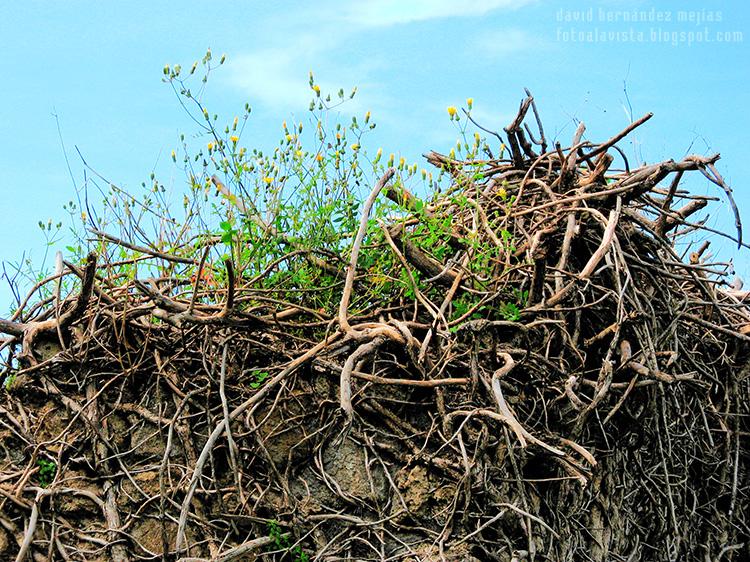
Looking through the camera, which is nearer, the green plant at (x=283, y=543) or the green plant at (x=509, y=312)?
the green plant at (x=283, y=543)

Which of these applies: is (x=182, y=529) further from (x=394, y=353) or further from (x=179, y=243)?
(x=179, y=243)

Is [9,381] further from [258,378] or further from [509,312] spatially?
[509,312]

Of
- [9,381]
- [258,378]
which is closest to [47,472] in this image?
[9,381]

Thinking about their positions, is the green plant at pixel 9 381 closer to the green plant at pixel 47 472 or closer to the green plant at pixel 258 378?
the green plant at pixel 47 472

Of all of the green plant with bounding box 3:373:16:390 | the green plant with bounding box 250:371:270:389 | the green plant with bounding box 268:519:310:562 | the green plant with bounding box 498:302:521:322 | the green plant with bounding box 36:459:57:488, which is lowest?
the green plant with bounding box 268:519:310:562

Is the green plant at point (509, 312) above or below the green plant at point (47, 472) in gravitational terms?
above

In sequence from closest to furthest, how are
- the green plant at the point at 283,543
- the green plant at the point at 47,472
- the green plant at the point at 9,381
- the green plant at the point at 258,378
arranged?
the green plant at the point at 283,543 → the green plant at the point at 258,378 → the green plant at the point at 47,472 → the green plant at the point at 9,381

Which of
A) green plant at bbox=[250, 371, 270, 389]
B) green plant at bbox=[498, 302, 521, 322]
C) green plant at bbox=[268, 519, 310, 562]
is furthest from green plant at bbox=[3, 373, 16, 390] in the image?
green plant at bbox=[498, 302, 521, 322]

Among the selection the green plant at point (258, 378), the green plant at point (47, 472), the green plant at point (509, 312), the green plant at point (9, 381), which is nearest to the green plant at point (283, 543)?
the green plant at point (258, 378)

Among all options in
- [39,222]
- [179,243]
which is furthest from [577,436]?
[39,222]

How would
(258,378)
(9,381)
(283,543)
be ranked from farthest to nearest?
(9,381)
(258,378)
(283,543)

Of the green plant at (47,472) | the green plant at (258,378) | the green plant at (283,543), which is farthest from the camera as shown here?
the green plant at (47,472)

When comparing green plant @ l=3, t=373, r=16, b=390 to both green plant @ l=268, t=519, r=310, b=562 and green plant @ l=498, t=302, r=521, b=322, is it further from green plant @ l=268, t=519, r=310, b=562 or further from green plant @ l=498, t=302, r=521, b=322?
green plant @ l=498, t=302, r=521, b=322

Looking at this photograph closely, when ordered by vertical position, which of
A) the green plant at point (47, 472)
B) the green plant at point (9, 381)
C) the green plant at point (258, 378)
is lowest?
the green plant at point (47, 472)
